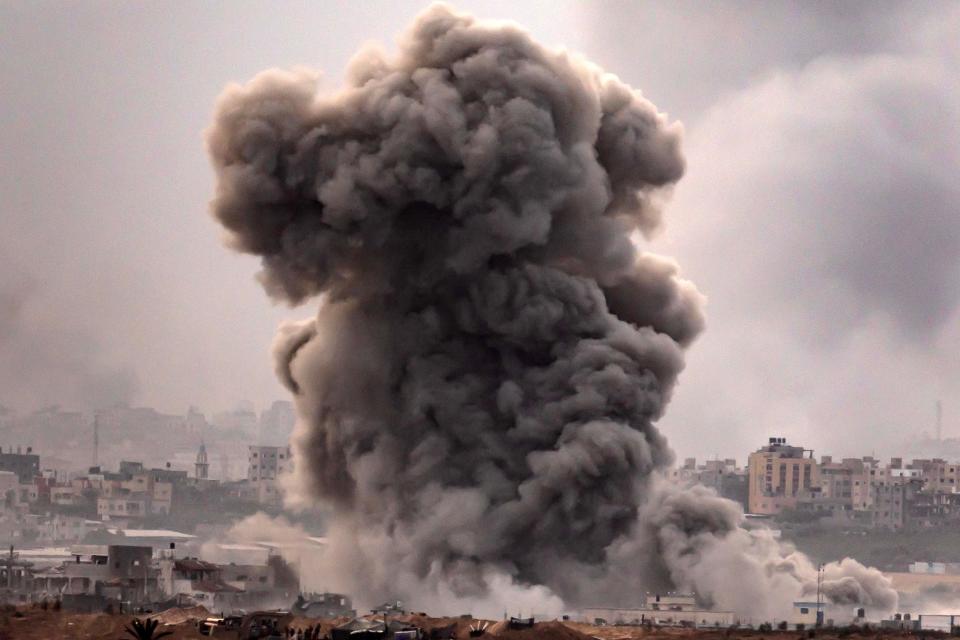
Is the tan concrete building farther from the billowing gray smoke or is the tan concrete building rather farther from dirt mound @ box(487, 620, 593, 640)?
dirt mound @ box(487, 620, 593, 640)

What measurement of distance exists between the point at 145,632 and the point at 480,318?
22.7 metres

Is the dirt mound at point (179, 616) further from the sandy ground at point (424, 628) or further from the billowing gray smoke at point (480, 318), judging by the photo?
the billowing gray smoke at point (480, 318)

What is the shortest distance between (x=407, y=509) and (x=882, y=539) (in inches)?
3797

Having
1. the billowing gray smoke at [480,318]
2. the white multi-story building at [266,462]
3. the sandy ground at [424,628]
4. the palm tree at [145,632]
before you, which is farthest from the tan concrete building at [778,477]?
the palm tree at [145,632]

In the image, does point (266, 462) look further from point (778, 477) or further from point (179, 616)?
point (179, 616)

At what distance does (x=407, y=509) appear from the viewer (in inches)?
2844

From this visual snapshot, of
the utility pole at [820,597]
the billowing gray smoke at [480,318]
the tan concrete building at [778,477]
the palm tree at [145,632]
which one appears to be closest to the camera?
the palm tree at [145,632]

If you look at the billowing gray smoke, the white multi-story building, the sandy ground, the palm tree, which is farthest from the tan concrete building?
the palm tree

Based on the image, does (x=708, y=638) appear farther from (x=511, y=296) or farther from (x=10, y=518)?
(x=10, y=518)

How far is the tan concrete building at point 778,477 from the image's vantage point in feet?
565

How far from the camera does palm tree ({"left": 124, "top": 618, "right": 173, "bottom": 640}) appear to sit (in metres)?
53.0

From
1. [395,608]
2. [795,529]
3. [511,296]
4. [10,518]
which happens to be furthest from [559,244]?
[10,518]

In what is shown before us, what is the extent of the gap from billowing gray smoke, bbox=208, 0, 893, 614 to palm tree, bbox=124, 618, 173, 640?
1427 cm

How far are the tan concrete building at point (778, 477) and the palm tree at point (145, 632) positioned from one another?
120 metres
